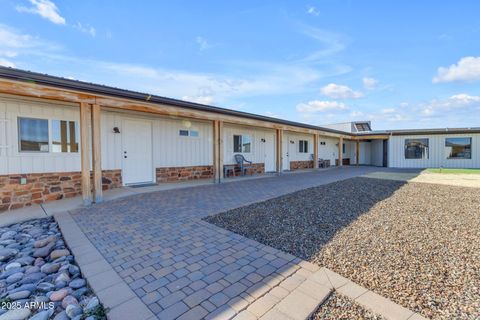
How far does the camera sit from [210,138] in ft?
32.0

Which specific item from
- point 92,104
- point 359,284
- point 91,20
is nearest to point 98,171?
point 92,104

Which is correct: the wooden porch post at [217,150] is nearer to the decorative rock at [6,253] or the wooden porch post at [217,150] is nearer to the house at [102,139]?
the house at [102,139]

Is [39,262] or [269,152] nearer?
[39,262]

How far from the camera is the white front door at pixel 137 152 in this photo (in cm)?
732

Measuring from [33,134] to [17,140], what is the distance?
1.09ft

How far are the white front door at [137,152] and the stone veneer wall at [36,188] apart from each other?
56.7 inches

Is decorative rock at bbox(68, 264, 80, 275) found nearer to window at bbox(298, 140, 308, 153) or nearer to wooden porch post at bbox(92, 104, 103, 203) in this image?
wooden porch post at bbox(92, 104, 103, 203)

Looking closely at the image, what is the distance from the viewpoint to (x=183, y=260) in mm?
2717

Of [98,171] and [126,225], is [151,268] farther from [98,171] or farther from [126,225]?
[98,171]

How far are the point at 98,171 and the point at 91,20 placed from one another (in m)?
4.90

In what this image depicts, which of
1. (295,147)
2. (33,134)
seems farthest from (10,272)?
(295,147)

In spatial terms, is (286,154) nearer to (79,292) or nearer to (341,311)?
(341,311)

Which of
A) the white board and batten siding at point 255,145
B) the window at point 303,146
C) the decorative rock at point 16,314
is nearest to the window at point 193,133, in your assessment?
the white board and batten siding at point 255,145

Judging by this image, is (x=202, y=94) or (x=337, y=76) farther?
(x=202, y=94)
